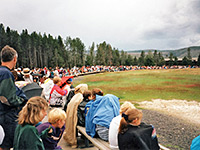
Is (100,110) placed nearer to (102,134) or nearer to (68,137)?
(102,134)

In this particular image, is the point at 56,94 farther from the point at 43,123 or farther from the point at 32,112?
the point at 32,112

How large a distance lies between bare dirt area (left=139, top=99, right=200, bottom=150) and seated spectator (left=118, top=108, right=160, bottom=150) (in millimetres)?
4562

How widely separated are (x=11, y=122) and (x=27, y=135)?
0.74 m

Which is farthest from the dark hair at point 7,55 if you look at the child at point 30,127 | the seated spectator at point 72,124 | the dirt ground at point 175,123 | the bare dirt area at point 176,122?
the bare dirt area at point 176,122

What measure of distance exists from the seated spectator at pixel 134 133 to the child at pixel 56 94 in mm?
3732

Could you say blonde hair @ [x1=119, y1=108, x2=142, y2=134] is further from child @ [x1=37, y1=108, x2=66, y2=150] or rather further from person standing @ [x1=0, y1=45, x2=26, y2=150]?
person standing @ [x1=0, y1=45, x2=26, y2=150]

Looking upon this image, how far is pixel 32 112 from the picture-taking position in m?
2.40

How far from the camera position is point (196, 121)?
32.5ft

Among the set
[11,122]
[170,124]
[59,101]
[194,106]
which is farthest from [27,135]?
[194,106]

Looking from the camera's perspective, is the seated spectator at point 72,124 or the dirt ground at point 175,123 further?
the dirt ground at point 175,123

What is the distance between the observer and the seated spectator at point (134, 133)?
8.30 feet

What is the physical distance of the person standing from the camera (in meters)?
2.70

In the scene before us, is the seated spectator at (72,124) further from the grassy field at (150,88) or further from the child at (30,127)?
the grassy field at (150,88)

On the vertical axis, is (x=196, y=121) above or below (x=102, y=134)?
below
